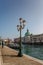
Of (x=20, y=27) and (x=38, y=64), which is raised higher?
(x=20, y=27)

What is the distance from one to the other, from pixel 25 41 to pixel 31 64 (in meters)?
153

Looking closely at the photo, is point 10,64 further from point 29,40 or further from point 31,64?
point 29,40

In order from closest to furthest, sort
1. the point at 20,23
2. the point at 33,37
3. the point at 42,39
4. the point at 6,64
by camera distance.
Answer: the point at 6,64 → the point at 20,23 → the point at 42,39 → the point at 33,37

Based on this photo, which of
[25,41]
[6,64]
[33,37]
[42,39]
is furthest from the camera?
[25,41]

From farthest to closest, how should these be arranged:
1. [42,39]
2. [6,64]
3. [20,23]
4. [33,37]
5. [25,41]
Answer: [25,41]
[33,37]
[42,39]
[20,23]
[6,64]

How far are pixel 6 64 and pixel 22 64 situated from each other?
1.22 meters

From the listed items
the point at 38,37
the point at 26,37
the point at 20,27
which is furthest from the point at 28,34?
the point at 20,27

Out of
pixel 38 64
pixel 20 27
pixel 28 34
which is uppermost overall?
pixel 28 34

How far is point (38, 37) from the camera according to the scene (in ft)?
479

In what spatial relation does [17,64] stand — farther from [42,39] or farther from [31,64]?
[42,39]

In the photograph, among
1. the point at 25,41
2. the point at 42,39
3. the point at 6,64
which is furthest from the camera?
the point at 25,41

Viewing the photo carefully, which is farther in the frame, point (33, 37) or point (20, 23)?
point (33, 37)

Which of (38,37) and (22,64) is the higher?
(38,37)

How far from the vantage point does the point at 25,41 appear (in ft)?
542
